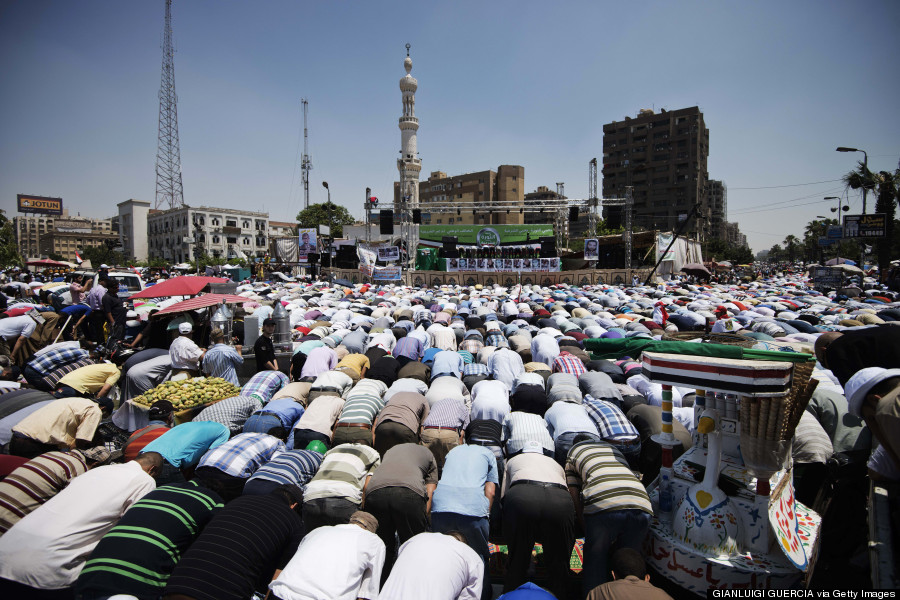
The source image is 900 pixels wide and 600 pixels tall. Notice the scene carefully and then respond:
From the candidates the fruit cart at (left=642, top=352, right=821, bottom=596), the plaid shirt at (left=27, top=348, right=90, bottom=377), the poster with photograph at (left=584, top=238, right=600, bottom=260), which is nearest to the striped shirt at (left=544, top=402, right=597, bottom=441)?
the fruit cart at (left=642, top=352, right=821, bottom=596)

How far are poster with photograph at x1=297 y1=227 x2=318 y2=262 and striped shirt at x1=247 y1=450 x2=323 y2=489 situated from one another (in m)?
27.2

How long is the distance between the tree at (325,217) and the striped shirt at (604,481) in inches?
2357

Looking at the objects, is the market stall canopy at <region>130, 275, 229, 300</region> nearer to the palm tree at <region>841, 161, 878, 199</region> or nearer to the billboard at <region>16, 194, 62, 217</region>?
the palm tree at <region>841, 161, 878, 199</region>

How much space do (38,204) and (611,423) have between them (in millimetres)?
116346

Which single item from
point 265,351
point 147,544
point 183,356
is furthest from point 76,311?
point 147,544

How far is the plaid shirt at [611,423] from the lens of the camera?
4906mm

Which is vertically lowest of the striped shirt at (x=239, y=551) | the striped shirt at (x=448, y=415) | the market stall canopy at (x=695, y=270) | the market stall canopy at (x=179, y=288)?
the striped shirt at (x=239, y=551)

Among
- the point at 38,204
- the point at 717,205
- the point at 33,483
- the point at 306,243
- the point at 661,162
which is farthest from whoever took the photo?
the point at 717,205

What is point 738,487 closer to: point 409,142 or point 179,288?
point 179,288

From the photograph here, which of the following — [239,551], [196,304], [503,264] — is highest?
[503,264]

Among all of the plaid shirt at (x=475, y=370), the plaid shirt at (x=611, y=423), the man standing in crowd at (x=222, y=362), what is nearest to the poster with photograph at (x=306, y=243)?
the man standing in crowd at (x=222, y=362)

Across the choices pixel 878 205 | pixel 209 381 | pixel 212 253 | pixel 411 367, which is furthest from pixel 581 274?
pixel 212 253

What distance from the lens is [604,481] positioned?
3623 millimetres

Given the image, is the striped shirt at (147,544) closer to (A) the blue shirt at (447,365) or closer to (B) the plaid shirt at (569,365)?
(A) the blue shirt at (447,365)
